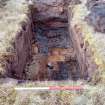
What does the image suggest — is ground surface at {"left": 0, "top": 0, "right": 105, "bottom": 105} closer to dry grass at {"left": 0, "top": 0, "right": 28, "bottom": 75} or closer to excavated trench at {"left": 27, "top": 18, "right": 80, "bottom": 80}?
dry grass at {"left": 0, "top": 0, "right": 28, "bottom": 75}

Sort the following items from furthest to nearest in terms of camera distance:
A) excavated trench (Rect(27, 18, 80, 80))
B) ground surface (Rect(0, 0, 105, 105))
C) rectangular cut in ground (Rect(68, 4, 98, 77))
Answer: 1. excavated trench (Rect(27, 18, 80, 80))
2. rectangular cut in ground (Rect(68, 4, 98, 77))
3. ground surface (Rect(0, 0, 105, 105))

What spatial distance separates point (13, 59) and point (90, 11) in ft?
8.21

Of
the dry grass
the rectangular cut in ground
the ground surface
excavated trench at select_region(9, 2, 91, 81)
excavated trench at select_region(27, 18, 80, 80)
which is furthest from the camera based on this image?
excavated trench at select_region(27, 18, 80, 80)

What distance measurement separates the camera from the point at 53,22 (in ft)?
31.5

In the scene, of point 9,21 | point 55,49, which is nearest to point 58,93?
point 9,21

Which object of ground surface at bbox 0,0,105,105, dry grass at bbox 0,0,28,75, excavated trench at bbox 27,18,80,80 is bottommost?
excavated trench at bbox 27,18,80,80

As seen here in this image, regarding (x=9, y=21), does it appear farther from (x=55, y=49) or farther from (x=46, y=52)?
(x=55, y=49)

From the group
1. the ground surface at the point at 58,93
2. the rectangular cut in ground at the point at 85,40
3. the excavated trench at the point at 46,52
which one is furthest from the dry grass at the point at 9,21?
the rectangular cut in ground at the point at 85,40

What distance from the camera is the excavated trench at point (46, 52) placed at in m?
6.72

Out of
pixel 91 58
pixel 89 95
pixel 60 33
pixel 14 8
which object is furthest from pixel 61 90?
pixel 60 33

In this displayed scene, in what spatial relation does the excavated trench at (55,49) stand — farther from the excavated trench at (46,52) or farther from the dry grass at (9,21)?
the dry grass at (9,21)

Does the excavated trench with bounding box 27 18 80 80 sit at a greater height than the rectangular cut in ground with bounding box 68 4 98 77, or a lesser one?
lesser

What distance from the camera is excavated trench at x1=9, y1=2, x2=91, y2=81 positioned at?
672cm

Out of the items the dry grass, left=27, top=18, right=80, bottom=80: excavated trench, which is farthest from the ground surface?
left=27, top=18, right=80, bottom=80: excavated trench
